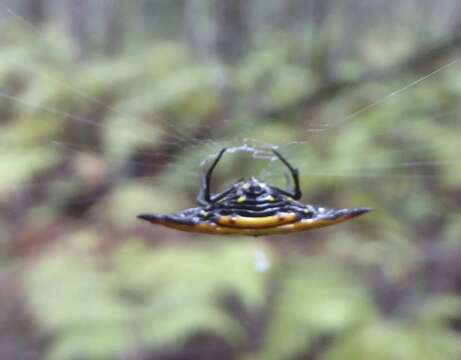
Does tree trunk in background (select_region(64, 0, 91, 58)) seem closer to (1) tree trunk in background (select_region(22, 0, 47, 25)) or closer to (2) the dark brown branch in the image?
(1) tree trunk in background (select_region(22, 0, 47, 25))

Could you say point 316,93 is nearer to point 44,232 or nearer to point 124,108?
point 124,108

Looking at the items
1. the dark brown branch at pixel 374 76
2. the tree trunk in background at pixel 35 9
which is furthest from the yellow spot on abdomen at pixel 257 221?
the tree trunk in background at pixel 35 9

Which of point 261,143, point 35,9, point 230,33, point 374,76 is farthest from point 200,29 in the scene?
point 261,143

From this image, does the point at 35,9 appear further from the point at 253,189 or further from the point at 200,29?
the point at 253,189

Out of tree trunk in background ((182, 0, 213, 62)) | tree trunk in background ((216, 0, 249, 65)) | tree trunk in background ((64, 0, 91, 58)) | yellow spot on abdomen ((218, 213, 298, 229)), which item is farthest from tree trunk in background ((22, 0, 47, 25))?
yellow spot on abdomen ((218, 213, 298, 229))

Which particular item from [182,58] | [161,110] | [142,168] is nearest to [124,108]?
[161,110]

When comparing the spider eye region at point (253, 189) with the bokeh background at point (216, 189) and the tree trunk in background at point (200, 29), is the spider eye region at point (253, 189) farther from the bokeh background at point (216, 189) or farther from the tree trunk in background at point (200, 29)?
the tree trunk in background at point (200, 29)
